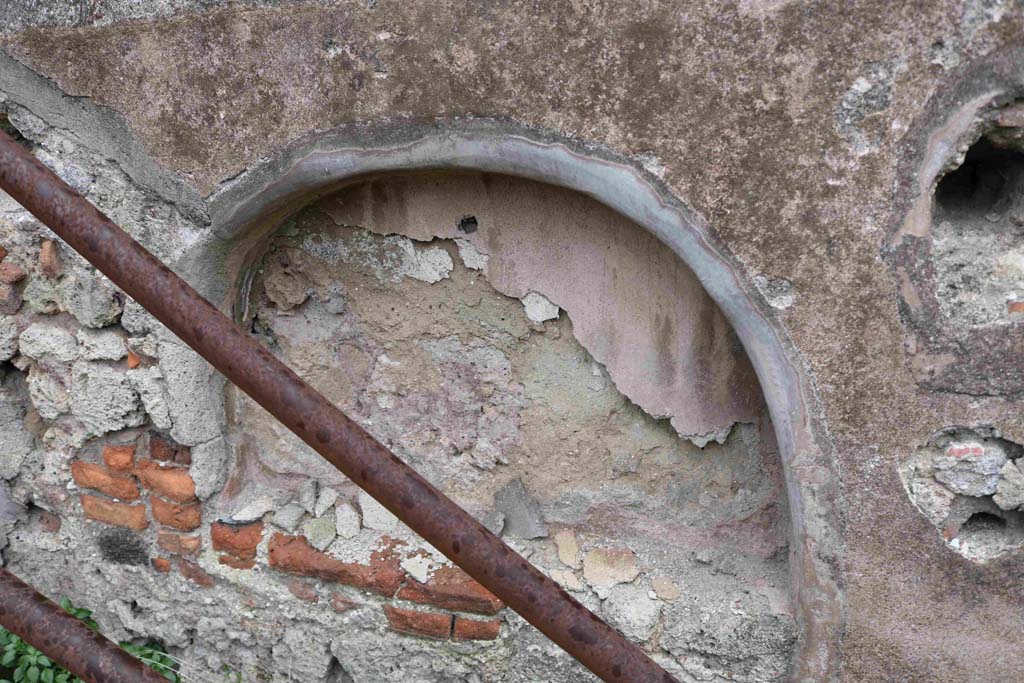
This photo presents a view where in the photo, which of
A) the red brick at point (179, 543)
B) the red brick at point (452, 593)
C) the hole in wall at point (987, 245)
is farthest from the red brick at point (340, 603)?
the hole in wall at point (987, 245)

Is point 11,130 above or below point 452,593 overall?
above

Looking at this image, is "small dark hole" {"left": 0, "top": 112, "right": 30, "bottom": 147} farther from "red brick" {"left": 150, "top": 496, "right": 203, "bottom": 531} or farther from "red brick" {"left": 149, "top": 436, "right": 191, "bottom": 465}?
"red brick" {"left": 150, "top": 496, "right": 203, "bottom": 531}

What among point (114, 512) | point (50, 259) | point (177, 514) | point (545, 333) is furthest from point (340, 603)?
point (50, 259)

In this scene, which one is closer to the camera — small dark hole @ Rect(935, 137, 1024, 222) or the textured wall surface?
the textured wall surface

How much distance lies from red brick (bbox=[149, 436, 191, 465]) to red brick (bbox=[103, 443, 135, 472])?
0.19 feet

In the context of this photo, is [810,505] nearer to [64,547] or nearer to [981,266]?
[981,266]

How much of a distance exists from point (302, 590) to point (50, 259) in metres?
0.92

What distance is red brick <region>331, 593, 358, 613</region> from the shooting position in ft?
5.89

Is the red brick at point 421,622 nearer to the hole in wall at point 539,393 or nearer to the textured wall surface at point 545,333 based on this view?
the textured wall surface at point 545,333

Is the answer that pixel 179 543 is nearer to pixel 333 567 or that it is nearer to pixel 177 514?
pixel 177 514

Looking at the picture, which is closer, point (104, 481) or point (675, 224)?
point (675, 224)

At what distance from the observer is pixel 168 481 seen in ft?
6.07

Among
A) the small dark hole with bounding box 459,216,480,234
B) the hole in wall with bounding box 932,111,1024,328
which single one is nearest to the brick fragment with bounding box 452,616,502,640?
the small dark hole with bounding box 459,216,480,234

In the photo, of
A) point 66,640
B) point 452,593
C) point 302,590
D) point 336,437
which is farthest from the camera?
point 302,590
